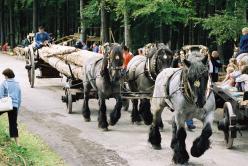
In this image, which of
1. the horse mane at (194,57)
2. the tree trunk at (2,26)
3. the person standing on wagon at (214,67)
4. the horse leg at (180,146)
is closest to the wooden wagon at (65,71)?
the person standing on wagon at (214,67)

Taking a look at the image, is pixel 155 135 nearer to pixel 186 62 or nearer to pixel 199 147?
pixel 199 147

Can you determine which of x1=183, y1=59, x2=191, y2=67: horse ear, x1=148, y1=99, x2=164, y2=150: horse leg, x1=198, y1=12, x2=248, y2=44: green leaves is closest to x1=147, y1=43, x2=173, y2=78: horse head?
x1=148, y1=99, x2=164, y2=150: horse leg

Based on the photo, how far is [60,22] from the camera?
57.9 m

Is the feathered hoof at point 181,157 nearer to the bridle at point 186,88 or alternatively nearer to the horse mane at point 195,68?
the bridle at point 186,88

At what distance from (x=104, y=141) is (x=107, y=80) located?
2.17m

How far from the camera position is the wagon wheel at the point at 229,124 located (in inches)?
446

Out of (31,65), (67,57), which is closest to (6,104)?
(67,57)

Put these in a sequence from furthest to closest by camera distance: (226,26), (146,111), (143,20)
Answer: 1. (143,20)
2. (226,26)
3. (146,111)

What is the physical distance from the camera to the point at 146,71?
46.9 feet

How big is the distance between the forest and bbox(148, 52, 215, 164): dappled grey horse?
7031 millimetres

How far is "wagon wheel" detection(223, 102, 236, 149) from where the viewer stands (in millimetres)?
11320

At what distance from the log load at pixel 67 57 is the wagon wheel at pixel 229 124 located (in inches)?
194

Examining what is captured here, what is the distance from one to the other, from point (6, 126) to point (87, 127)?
207 cm

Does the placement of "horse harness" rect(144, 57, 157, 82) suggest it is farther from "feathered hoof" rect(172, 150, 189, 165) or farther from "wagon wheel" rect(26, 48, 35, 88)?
"wagon wheel" rect(26, 48, 35, 88)
